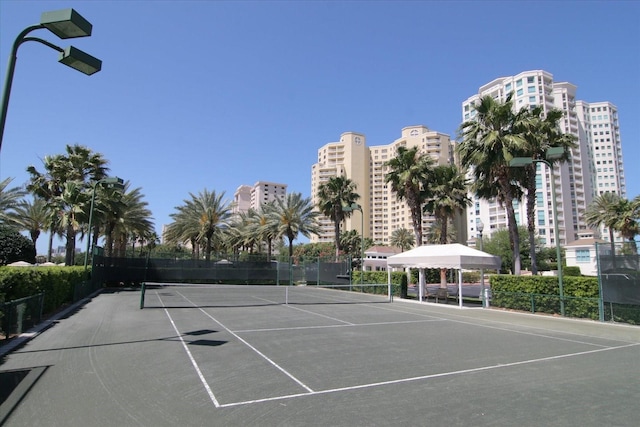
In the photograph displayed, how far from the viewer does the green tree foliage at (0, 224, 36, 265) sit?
1382 inches

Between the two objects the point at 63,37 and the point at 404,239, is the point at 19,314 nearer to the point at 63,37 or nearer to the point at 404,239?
the point at 63,37

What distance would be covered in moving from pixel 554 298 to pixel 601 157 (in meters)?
165

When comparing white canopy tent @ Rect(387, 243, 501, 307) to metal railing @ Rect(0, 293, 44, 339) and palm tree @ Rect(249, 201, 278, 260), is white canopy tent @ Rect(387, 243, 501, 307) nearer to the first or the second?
metal railing @ Rect(0, 293, 44, 339)

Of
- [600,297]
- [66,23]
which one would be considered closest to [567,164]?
[600,297]

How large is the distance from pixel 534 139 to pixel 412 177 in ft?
32.8

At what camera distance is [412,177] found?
100 feet

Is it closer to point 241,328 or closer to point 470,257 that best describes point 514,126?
point 470,257

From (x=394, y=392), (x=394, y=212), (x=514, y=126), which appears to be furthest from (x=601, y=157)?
(x=394, y=392)

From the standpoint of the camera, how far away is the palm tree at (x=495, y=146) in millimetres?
22172

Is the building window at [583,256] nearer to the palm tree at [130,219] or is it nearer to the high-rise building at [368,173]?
the palm tree at [130,219]

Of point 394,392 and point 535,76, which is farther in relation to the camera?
point 535,76

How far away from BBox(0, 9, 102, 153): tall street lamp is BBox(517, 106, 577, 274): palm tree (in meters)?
22.0

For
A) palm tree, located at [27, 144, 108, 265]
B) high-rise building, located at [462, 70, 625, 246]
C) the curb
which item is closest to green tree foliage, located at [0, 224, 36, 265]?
palm tree, located at [27, 144, 108, 265]

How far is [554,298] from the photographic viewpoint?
1794cm
